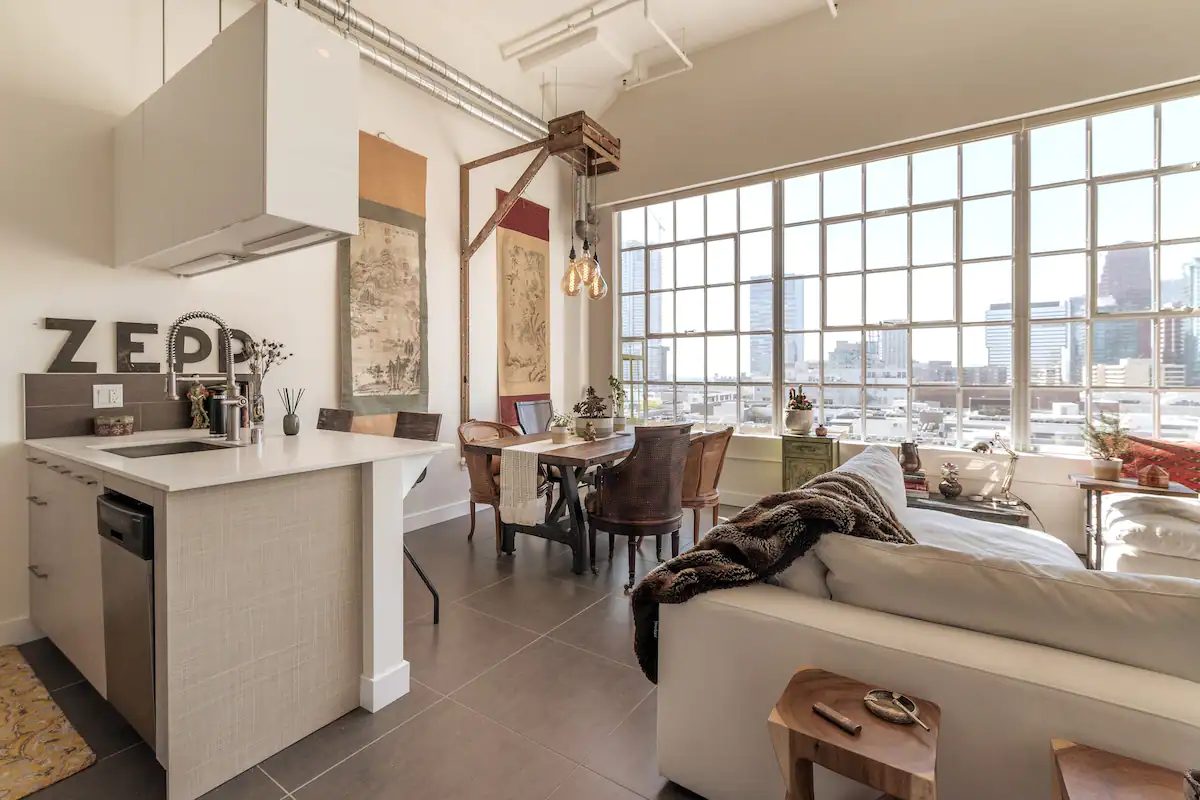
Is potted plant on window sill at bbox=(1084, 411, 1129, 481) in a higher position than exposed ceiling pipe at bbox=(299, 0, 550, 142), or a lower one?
lower

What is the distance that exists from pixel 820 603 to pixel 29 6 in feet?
14.1

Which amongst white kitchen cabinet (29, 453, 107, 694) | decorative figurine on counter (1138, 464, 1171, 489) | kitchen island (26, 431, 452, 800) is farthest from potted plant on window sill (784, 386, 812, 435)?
white kitchen cabinet (29, 453, 107, 694)

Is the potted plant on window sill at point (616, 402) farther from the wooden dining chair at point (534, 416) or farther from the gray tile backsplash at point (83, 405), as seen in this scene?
the gray tile backsplash at point (83, 405)

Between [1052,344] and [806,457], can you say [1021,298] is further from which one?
[806,457]

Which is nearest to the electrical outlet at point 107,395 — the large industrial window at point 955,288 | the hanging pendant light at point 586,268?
the hanging pendant light at point 586,268

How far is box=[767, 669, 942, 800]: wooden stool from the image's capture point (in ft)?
2.84

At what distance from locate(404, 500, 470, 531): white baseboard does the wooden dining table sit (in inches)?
39.6

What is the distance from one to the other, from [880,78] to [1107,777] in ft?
17.1

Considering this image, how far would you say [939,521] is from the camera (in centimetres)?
269

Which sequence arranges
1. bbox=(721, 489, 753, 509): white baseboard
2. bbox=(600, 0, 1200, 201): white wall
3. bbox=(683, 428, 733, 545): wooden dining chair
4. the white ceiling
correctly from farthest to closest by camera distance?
1. bbox=(721, 489, 753, 509): white baseboard
2. the white ceiling
3. bbox=(600, 0, 1200, 201): white wall
4. bbox=(683, 428, 733, 545): wooden dining chair

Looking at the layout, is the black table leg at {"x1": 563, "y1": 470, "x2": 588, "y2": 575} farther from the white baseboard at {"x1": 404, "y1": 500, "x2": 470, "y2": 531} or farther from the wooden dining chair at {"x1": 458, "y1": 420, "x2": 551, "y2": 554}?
the white baseboard at {"x1": 404, "y1": 500, "x2": 470, "y2": 531}

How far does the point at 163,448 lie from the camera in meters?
2.45

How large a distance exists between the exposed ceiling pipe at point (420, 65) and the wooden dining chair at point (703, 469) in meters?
3.38

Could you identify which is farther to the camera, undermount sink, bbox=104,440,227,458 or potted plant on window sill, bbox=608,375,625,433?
potted plant on window sill, bbox=608,375,625,433
